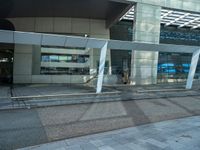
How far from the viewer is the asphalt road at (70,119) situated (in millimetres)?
5621

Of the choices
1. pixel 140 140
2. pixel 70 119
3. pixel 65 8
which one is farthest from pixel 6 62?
pixel 140 140

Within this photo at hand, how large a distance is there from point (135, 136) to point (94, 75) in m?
17.9

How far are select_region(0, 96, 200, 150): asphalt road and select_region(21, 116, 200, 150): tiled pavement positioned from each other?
0.50 metres

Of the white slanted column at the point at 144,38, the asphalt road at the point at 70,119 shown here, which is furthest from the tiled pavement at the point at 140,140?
the white slanted column at the point at 144,38

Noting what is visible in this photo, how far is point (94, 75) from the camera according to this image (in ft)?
76.5

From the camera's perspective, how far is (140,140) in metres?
5.28

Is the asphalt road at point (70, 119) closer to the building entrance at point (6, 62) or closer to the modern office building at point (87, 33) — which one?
the modern office building at point (87, 33)

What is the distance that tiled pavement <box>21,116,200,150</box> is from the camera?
4812 millimetres

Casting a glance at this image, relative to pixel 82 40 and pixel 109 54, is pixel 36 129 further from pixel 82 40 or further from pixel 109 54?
pixel 109 54

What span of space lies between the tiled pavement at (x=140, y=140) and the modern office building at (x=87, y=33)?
12988mm

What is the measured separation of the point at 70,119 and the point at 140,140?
9.87 ft

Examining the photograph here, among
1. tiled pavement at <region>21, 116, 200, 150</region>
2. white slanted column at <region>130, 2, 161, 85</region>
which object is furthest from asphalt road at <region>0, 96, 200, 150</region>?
white slanted column at <region>130, 2, 161, 85</region>

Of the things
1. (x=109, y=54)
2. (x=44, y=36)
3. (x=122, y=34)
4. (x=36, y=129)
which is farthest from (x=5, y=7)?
(x=36, y=129)

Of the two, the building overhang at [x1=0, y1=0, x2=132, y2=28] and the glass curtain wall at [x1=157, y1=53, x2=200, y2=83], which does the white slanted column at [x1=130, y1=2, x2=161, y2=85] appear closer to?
the building overhang at [x1=0, y1=0, x2=132, y2=28]
